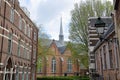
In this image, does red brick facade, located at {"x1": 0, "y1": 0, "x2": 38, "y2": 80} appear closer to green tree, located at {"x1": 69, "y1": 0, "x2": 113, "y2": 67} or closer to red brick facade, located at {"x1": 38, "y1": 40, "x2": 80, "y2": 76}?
green tree, located at {"x1": 69, "y1": 0, "x2": 113, "y2": 67}

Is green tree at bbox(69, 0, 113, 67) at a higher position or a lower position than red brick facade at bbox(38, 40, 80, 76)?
higher

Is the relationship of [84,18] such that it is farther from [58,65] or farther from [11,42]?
[58,65]

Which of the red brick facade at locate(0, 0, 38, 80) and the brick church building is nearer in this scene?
the red brick facade at locate(0, 0, 38, 80)

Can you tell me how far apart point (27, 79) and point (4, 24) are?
10.6m

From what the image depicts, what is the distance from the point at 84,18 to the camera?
2727 centimetres

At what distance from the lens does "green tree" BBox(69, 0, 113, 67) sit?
27.1 meters

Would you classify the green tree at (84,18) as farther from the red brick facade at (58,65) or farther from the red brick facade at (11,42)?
the red brick facade at (58,65)

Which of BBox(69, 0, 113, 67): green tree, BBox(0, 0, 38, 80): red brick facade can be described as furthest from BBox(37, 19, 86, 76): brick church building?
BBox(0, 0, 38, 80): red brick facade

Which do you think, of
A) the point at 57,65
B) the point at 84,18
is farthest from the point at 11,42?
the point at 57,65

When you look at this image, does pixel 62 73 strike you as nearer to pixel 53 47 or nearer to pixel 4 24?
pixel 53 47

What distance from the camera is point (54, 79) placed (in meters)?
40.1

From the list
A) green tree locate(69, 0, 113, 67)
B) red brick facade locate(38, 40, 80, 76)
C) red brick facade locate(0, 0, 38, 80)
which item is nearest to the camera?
red brick facade locate(0, 0, 38, 80)

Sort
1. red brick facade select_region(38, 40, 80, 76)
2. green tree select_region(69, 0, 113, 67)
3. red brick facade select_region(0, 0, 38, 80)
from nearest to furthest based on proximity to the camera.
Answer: red brick facade select_region(0, 0, 38, 80), green tree select_region(69, 0, 113, 67), red brick facade select_region(38, 40, 80, 76)

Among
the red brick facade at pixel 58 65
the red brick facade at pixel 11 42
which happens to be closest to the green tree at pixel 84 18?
the red brick facade at pixel 11 42
